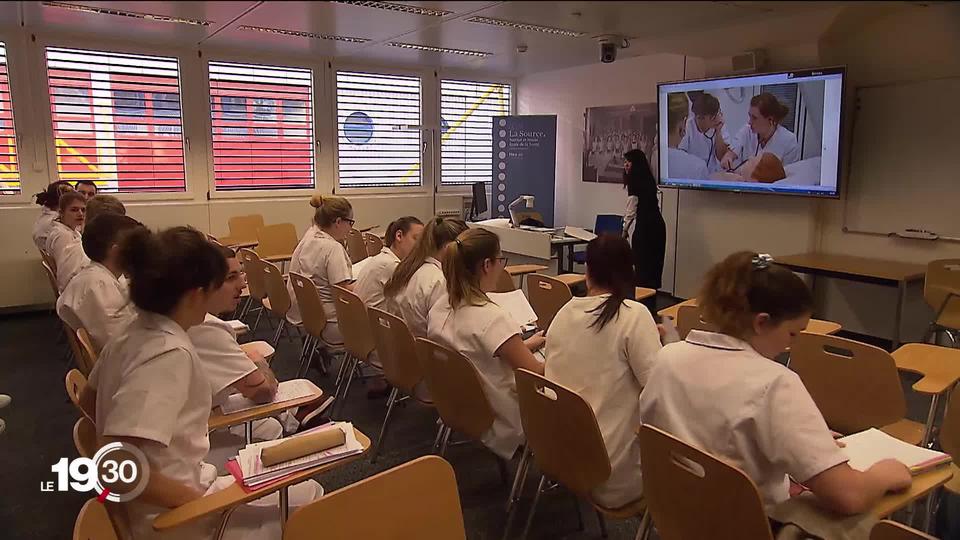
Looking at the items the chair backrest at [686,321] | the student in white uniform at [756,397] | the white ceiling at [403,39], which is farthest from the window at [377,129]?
the student in white uniform at [756,397]

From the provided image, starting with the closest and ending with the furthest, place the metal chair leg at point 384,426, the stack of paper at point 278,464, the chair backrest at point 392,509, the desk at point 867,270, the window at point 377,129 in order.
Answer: the chair backrest at point 392,509, the stack of paper at point 278,464, the metal chair leg at point 384,426, the desk at point 867,270, the window at point 377,129

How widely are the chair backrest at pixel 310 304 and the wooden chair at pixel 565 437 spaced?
5.71ft

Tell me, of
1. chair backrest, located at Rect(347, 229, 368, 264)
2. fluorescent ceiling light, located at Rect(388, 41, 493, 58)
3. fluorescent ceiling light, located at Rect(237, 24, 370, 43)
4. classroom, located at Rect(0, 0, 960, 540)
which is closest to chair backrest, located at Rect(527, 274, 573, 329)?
classroom, located at Rect(0, 0, 960, 540)

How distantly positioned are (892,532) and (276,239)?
19.2ft

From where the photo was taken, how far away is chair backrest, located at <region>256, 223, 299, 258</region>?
6191mm

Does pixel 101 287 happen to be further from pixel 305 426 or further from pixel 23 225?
pixel 23 225

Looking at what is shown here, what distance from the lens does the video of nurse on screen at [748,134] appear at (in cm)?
493

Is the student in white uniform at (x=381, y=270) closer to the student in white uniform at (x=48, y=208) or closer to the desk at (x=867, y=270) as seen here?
the desk at (x=867, y=270)

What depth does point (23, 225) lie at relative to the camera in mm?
5691

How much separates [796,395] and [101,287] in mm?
2724

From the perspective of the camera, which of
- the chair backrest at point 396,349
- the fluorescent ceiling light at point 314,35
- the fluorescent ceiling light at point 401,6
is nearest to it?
the fluorescent ceiling light at point 401,6

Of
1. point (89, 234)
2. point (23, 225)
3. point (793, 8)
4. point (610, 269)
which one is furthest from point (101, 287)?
point (23, 225)

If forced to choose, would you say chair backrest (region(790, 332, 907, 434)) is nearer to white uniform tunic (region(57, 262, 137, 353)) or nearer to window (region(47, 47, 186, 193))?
white uniform tunic (region(57, 262, 137, 353))

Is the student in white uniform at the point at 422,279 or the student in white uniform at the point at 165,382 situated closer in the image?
the student in white uniform at the point at 165,382
